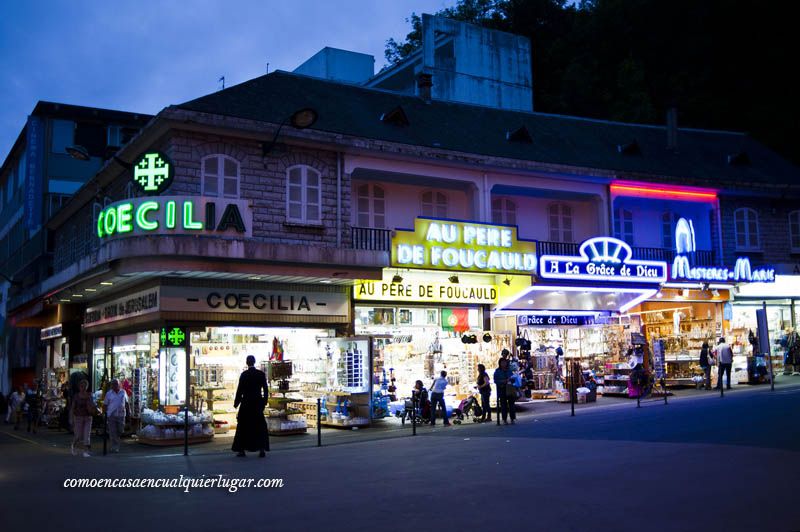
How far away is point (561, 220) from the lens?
29.4 metres

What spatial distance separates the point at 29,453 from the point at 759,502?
51.3ft

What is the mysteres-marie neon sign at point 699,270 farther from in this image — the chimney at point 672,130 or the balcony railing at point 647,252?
the chimney at point 672,130

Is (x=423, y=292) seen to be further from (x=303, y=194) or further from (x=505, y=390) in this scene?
(x=505, y=390)

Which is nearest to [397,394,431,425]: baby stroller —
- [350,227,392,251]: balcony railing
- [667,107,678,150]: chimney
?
[350,227,392,251]: balcony railing

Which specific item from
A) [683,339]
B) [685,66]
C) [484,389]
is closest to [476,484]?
[484,389]

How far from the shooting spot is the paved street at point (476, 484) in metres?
7.97

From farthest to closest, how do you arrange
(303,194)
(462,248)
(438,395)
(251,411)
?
1. (462,248)
2. (303,194)
3. (438,395)
4. (251,411)

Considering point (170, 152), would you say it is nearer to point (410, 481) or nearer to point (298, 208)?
point (298, 208)

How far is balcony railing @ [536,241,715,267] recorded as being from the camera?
88.3 feet

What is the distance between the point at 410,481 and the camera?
10531 mm

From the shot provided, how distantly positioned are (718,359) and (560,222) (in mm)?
7429

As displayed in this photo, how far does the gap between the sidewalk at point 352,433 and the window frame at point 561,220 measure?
646 cm

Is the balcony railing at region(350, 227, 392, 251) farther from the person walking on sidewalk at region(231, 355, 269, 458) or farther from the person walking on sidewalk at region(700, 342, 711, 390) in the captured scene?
the person walking on sidewalk at region(700, 342, 711, 390)

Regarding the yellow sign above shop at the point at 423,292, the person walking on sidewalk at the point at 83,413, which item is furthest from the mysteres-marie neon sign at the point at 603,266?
the person walking on sidewalk at the point at 83,413
